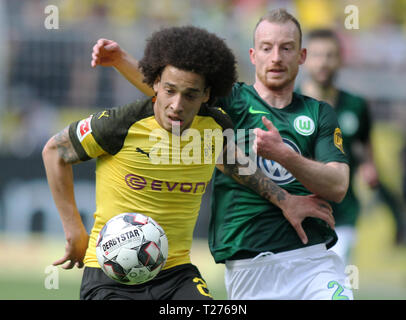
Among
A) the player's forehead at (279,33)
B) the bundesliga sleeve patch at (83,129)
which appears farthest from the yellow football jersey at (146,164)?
the player's forehead at (279,33)

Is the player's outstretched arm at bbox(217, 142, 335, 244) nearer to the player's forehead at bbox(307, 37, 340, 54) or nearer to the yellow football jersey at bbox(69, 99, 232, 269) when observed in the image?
the yellow football jersey at bbox(69, 99, 232, 269)

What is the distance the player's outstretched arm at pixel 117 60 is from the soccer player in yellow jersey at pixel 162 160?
1.00 ft

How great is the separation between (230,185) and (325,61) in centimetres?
292

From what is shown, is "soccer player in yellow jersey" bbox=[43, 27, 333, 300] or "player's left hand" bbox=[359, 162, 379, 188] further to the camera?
"player's left hand" bbox=[359, 162, 379, 188]

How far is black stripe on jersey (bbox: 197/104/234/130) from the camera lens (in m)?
4.34

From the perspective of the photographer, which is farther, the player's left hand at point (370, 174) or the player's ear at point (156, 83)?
the player's left hand at point (370, 174)

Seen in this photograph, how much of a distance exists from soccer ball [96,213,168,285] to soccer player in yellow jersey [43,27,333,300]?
0.68 feet

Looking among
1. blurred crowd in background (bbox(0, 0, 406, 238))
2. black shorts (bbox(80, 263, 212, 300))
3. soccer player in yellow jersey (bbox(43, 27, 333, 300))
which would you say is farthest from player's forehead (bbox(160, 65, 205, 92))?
blurred crowd in background (bbox(0, 0, 406, 238))

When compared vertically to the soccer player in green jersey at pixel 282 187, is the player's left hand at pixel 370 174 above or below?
below

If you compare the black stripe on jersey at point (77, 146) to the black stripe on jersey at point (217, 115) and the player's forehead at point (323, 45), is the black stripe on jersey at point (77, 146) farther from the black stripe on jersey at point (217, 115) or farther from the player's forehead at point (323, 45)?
the player's forehead at point (323, 45)

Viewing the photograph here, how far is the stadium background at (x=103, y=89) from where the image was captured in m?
10.7

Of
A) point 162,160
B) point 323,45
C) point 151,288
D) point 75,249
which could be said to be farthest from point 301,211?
point 323,45

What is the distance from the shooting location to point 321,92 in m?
7.02
